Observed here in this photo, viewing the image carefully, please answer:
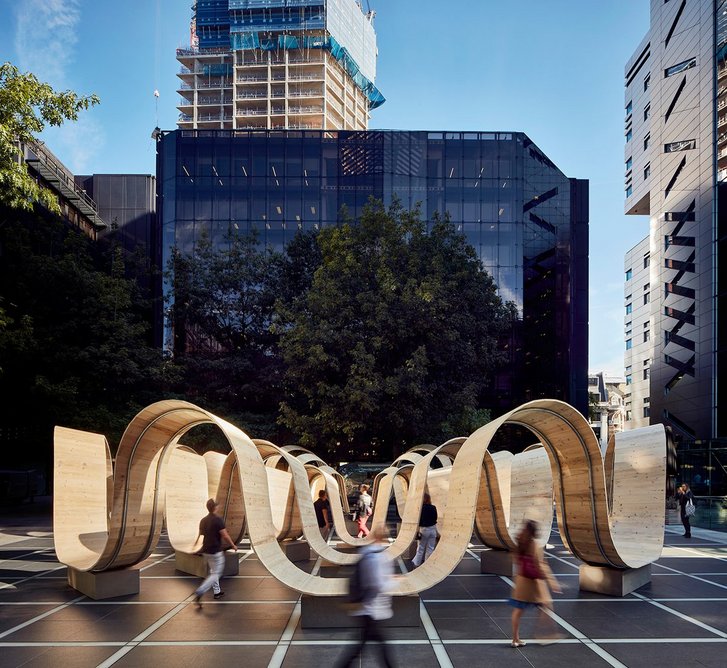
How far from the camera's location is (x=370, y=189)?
1850 inches

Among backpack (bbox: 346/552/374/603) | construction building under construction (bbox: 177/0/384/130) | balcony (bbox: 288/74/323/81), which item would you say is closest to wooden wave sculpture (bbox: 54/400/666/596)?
backpack (bbox: 346/552/374/603)

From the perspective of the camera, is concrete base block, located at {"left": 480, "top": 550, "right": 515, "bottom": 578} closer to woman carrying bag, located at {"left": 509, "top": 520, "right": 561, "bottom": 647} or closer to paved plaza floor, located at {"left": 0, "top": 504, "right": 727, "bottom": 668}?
paved plaza floor, located at {"left": 0, "top": 504, "right": 727, "bottom": 668}

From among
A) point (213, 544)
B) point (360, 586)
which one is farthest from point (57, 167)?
point (360, 586)

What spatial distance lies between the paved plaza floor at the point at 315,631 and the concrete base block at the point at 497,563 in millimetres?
325

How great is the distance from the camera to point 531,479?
1573 centimetres

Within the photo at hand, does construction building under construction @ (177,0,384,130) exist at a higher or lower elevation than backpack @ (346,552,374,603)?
higher

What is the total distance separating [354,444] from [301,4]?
8678 cm

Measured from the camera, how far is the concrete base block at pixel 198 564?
13070 millimetres

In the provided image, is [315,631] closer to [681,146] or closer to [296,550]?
[296,550]

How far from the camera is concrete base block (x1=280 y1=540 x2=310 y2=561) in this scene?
15.7 meters

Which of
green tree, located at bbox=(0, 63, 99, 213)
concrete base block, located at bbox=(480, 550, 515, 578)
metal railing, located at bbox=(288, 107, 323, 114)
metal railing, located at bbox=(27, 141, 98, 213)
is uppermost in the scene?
metal railing, located at bbox=(288, 107, 323, 114)

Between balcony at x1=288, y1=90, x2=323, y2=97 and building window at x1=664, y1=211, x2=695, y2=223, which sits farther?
balcony at x1=288, y1=90, x2=323, y2=97

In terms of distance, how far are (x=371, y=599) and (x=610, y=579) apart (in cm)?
631

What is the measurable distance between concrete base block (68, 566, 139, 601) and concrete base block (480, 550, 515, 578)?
6.53 metres
